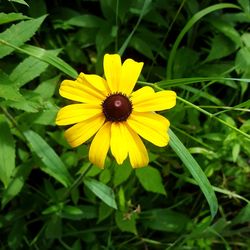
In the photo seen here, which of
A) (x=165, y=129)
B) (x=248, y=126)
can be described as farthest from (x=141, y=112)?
(x=248, y=126)

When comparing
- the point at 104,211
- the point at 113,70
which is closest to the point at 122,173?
the point at 104,211

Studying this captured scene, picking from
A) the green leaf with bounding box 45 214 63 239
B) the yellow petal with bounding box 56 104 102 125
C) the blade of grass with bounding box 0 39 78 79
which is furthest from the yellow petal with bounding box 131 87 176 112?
the green leaf with bounding box 45 214 63 239

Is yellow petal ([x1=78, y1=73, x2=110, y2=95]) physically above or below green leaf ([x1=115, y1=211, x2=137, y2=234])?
above

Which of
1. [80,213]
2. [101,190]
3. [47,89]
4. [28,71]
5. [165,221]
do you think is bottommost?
[165,221]

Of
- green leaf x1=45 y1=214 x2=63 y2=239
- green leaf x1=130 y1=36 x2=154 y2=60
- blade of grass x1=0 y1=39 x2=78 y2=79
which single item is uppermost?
blade of grass x1=0 y1=39 x2=78 y2=79

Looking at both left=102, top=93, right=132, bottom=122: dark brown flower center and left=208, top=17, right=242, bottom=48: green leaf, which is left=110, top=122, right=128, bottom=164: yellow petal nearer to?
left=102, top=93, right=132, bottom=122: dark brown flower center

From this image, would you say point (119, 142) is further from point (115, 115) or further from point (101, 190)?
point (101, 190)

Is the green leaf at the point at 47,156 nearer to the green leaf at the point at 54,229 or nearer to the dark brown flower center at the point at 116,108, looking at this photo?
the green leaf at the point at 54,229
